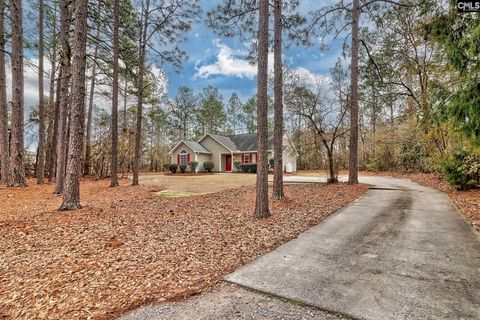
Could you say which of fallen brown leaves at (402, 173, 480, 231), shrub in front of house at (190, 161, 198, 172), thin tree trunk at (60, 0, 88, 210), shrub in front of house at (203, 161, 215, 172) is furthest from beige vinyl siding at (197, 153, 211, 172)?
fallen brown leaves at (402, 173, 480, 231)

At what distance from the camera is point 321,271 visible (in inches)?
127

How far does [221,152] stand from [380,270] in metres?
23.8

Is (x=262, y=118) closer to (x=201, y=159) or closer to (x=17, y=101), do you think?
(x=17, y=101)

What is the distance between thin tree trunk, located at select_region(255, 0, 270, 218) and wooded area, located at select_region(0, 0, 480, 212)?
0.08 ft

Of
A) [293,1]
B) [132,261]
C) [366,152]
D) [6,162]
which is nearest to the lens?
[132,261]

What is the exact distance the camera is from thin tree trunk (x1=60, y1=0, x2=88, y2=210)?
565cm

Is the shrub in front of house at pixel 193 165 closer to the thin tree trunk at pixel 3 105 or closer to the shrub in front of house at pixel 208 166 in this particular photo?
the shrub in front of house at pixel 208 166

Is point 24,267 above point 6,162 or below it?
below

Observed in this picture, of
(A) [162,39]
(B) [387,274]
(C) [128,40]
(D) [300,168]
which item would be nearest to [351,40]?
(A) [162,39]

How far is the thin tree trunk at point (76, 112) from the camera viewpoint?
18.5 ft

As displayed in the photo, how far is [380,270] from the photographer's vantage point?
3.21 m

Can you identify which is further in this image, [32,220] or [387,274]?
[32,220]

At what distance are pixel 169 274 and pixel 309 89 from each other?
34.4 feet

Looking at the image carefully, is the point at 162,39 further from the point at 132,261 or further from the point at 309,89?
the point at 132,261
